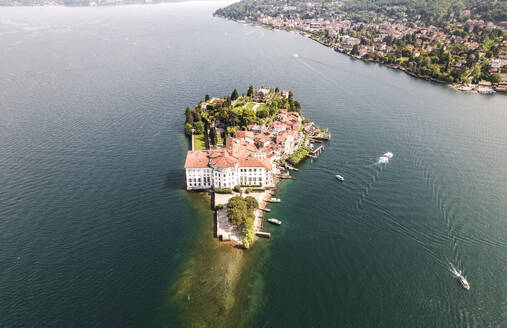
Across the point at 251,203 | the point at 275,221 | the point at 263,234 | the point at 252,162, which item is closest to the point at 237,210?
the point at 251,203

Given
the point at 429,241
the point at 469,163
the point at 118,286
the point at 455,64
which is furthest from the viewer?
the point at 455,64

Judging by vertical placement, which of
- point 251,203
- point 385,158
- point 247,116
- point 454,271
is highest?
point 247,116

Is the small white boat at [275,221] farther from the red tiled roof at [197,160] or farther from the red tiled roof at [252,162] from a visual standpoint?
the red tiled roof at [197,160]

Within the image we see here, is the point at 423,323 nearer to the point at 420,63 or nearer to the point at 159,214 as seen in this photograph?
the point at 159,214

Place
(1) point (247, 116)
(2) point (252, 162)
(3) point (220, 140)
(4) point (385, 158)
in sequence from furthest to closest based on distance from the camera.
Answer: (1) point (247, 116)
(3) point (220, 140)
(4) point (385, 158)
(2) point (252, 162)

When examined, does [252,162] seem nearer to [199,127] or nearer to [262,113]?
[199,127]

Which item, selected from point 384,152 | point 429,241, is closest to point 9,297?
point 429,241
